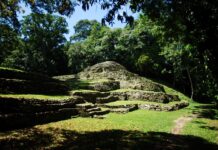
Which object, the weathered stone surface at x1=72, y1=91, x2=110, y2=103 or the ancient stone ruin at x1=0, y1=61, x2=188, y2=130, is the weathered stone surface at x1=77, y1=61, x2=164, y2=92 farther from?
the weathered stone surface at x1=72, y1=91, x2=110, y2=103

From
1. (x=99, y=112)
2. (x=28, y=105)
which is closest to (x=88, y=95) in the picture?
(x=99, y=112)

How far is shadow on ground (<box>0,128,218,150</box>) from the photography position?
1096 cm

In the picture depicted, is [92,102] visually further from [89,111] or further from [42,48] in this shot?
[42,48]

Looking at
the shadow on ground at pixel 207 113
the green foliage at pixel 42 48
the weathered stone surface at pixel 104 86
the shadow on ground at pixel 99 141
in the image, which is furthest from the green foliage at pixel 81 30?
the shadow on ground at pixel 99 141

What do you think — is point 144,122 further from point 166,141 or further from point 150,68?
point 150,68

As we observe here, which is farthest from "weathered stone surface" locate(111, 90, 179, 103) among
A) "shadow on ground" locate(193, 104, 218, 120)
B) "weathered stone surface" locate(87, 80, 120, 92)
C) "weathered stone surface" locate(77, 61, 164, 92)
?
"weathered stone surface" locate(77, 61, 164, 92)

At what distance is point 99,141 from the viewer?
11.8 metres

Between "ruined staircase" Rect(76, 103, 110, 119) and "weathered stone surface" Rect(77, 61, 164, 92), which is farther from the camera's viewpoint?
"weathered stone surface" Rect(77, 61, 164, 92)

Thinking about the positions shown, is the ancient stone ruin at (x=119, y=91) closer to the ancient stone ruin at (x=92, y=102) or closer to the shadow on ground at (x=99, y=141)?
the ancient stone ruin at (x=92, y=102)

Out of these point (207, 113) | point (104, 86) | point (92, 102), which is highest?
point (104, 86)

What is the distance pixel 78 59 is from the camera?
5034 cm

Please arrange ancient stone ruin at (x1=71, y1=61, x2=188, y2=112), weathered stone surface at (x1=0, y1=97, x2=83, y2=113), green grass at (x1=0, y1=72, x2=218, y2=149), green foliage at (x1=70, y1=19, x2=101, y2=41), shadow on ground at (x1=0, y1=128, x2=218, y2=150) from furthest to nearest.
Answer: green foliage at (x1=70, y1=19, x2=101, y2=41) → ancient stone ruin at (x1=71, y1=61, x2=188, y2=112) → weathered stone surface at (x1=0, y1=97, x2=83, y2=113) → green grass at (x1=0, y1=72, x2=218, y2=149) → shadow on ground at (x1=0, y1=128, x2=218, y2=150)

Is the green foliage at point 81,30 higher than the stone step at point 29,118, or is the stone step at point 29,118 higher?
the green foliage at point 81,30

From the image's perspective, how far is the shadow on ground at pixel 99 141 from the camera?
432 inches
